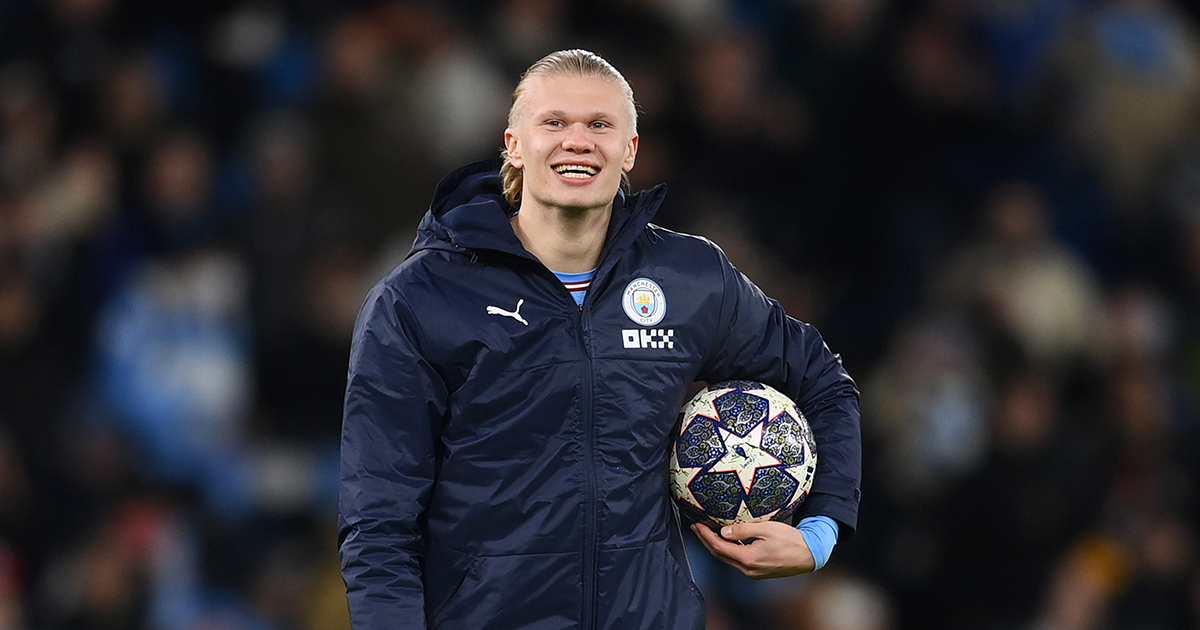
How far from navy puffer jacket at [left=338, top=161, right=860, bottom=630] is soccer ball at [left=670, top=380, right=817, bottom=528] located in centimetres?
11

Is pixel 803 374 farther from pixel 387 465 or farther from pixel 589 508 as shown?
pixel 387 465

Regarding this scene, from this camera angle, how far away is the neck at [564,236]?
12.5 feet

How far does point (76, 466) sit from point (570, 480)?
452 centimetres

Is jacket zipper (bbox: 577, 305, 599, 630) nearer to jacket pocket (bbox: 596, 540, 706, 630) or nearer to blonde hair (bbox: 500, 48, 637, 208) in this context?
jacket pocket (bbox: 596, 540, 706, 630)

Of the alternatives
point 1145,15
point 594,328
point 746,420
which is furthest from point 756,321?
point 1145,15

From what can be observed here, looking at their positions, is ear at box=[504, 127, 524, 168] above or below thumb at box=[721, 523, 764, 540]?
above

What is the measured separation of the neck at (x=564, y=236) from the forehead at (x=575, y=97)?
0.22 m

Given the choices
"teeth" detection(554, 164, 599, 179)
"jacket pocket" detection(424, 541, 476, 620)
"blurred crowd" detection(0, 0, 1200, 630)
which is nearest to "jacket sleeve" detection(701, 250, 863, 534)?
"teeth" detection(554, 164, 599, 179)

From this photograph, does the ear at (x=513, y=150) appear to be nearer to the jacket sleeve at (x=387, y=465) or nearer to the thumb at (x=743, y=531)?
the jacket sleeve at (x=387, y=465)

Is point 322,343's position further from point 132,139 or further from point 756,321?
point 756,321

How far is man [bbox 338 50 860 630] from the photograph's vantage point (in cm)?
358

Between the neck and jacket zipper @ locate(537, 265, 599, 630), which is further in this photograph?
the neck

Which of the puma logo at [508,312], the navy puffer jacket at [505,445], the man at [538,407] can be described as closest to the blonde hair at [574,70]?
the man at [538,407]

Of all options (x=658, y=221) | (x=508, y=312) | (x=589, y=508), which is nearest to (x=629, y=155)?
(x=508, y=312)
